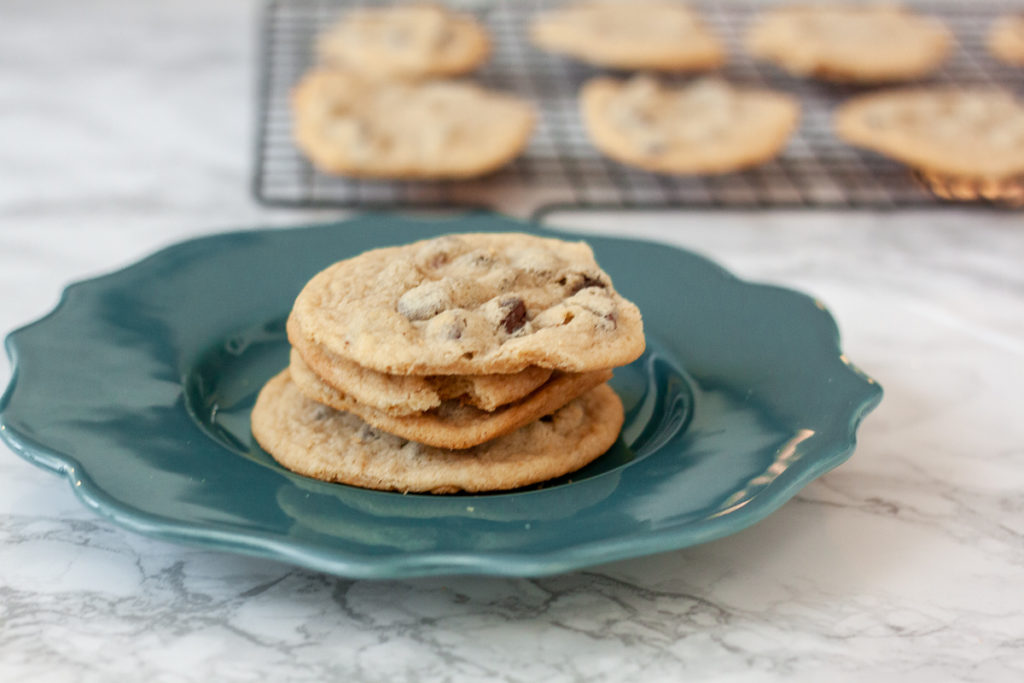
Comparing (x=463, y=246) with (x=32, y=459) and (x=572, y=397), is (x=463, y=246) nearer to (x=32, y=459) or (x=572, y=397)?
(x=572, y=397)

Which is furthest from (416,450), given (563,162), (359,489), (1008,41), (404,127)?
(1008,41)

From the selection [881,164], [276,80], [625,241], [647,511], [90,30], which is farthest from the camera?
[90,30]

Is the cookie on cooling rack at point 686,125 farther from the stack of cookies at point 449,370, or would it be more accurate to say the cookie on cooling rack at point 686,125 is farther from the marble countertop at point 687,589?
the stack of cookies at point 449,370

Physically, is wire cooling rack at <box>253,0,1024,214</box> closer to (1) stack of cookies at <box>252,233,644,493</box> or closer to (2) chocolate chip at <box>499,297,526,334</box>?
(1) stack of cookies at <box>252,233,644,493</box>

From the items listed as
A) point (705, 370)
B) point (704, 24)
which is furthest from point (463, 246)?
point (704, 24)

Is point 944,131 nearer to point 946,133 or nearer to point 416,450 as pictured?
point 946,133

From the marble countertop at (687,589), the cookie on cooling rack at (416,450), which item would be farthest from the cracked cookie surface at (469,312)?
the marble countertop at (687,589)

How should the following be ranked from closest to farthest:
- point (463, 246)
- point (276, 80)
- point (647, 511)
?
point (647, 511) < point (463, 246) < point (276, 80)
